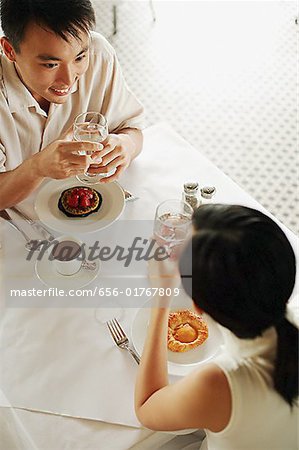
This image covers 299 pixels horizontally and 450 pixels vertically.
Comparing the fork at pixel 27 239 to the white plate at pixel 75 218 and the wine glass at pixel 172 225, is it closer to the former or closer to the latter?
the white plate at pixel 75 218

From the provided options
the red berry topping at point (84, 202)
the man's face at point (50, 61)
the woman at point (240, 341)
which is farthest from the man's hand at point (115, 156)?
the woman at point (240, 341)

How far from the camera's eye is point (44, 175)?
1509 mm

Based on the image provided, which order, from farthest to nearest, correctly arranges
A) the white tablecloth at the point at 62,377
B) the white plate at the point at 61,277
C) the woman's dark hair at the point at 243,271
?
the white plate at the point at 61,277 < the white tablecloth at the point at 62,377 < the woman's dark hair at the point at 243,271

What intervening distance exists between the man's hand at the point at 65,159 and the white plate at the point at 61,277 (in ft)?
0.85

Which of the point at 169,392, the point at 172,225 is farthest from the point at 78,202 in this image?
the point at 169,392

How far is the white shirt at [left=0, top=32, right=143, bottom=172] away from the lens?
161cm

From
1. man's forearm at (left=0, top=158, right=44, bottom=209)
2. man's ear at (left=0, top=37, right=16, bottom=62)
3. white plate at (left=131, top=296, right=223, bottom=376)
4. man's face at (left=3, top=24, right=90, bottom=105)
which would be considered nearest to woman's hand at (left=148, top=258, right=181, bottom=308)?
white plate at (left=131, top=296, right=223, bottom=376)

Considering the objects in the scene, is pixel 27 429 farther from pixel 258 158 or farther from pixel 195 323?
pixel 258 158

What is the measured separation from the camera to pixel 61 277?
1410mm

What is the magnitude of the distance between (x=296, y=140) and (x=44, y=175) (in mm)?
2096

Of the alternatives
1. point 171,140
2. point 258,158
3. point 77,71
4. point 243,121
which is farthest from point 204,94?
point 77,71

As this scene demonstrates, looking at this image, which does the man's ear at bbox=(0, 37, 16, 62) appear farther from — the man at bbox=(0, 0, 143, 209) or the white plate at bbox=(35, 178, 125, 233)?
the white plate at bbox=(35, 178, 125, 233)

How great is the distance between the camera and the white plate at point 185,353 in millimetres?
1248

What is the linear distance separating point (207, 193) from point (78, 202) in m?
0.38
